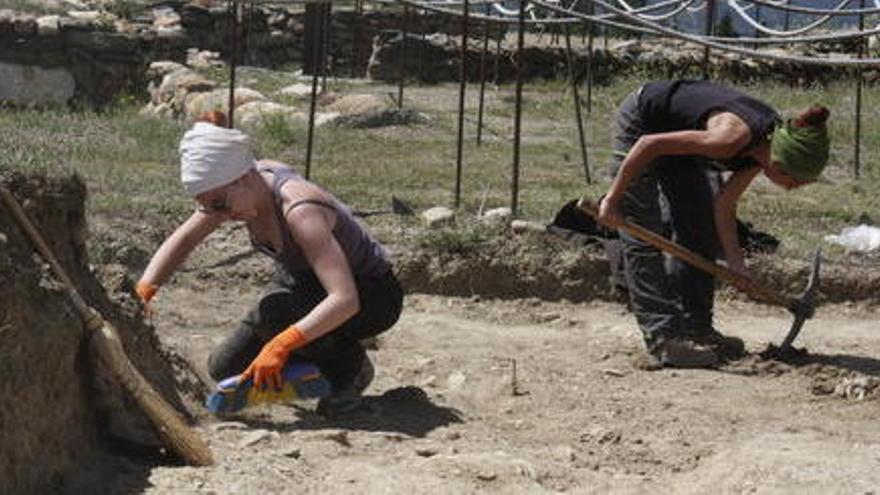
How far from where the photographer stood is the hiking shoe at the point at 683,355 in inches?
215

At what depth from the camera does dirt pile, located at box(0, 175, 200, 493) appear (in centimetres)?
327

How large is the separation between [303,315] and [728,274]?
68.9 inches

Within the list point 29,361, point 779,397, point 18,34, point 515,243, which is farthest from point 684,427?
point 18,34

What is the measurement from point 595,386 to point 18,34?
930 centimetres

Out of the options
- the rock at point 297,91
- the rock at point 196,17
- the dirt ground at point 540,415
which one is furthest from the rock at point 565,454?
the rock at point 196,17

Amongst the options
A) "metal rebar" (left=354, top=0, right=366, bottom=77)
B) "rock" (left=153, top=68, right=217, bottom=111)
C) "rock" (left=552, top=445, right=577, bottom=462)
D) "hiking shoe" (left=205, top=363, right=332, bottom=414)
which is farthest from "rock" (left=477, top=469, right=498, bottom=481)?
"metal rebar" (left=354, top=0, right=366, bottom=77)

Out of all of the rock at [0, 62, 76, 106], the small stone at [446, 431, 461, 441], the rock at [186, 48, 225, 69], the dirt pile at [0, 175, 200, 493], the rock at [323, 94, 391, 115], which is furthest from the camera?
the rock at [186, 48, 225, 69]

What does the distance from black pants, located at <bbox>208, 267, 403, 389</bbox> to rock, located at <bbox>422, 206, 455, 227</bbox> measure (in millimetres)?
2674

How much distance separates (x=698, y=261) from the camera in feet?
18.0

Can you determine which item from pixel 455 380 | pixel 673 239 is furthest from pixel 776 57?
pixel 455 380

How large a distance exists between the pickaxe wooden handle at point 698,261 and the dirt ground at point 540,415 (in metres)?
0.23

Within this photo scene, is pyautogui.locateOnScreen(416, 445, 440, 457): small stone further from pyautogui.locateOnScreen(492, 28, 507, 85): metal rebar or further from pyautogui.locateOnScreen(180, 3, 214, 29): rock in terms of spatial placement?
pyautogui.locateOnScreen(180, 3, 214, 29): rock

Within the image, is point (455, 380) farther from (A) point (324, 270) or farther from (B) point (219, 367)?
(A) point (324, 270)

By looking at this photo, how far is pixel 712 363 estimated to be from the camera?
5.50 m
